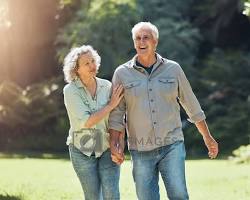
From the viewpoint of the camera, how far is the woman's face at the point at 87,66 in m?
6.34

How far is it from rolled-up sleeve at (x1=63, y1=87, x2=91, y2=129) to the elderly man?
0.98ft

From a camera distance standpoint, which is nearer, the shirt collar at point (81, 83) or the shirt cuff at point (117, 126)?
the shirt cuff at point (117, 126)

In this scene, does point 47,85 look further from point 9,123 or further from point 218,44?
point 218,44

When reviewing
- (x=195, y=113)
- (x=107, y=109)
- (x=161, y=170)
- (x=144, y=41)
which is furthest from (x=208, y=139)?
(x=144, y=41)

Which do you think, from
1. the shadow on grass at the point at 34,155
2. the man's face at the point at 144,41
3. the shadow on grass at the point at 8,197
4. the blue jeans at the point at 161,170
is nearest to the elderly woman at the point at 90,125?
the blue jeans at the point at 161,170

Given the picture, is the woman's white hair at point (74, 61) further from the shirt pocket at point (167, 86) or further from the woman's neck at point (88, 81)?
the shirt pocket at point (167, 86)

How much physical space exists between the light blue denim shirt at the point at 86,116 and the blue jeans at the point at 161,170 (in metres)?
0.32

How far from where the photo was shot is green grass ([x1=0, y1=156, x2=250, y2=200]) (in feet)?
33.7

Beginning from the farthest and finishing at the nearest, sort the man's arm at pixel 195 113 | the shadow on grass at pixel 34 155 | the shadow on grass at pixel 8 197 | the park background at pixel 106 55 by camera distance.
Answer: the park background at pixel 106 55 → the shadow on grass at pixel 34 155 → the shadow on grass at pixel 8 197 → the man's arm at pixel 195 113

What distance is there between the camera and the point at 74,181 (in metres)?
12.4

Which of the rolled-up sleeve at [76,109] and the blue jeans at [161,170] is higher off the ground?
the rolled-up sleeve at [76,109]

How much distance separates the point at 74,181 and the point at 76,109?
626 cm

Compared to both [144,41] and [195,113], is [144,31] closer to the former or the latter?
[144,41]

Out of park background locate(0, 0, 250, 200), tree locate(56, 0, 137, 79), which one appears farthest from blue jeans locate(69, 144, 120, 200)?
tree locate(56, 0, 137, 79)
